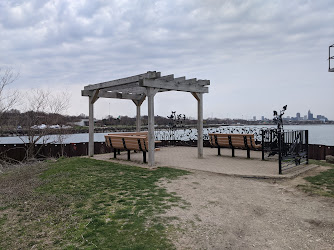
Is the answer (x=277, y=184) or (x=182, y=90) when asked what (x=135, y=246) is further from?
(x=182, y=90)

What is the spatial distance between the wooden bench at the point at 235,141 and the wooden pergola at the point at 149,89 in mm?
997

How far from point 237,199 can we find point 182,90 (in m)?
5.50

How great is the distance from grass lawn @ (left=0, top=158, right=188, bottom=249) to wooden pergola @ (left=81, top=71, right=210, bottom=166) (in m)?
2.33

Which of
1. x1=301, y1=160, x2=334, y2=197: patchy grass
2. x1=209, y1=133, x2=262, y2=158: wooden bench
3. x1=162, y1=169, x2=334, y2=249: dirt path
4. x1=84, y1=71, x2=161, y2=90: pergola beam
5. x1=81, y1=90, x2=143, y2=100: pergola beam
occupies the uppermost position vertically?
x1=84, y1=71, x2=161, y2=90: pergola beam

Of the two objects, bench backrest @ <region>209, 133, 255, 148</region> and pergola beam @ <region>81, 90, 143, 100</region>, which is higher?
pergola beam @ <region>81, 90, 143, 100</region>

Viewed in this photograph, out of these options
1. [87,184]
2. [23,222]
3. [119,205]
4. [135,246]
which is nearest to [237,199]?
[119,205]

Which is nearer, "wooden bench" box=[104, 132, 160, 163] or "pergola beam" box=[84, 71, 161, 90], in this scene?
"pergola beam" box=[84, 71, 161, 90]

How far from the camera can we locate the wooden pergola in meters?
8.45

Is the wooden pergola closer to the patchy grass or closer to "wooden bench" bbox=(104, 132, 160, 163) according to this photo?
"wooden bench" bbox=(104, 132, 160, 163)

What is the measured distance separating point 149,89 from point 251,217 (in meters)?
5.22

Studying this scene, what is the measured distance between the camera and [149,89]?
8453 millimetres

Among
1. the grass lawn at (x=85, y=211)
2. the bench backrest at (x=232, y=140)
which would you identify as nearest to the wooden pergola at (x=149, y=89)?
the bench backrest at (x=232, y=140)

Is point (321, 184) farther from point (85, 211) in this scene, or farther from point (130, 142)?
point (130, 142)

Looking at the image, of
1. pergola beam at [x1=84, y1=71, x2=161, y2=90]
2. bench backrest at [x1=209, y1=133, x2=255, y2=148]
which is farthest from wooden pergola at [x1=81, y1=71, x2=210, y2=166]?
bench backrest at [x1=209, y1=133, x2=255, y2=148]
